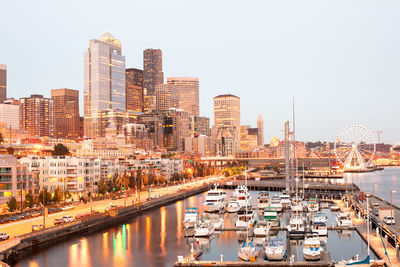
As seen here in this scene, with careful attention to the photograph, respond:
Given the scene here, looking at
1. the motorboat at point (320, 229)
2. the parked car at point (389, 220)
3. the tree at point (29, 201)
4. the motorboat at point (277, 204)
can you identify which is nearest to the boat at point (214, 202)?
the motorboat at point (277, 204)

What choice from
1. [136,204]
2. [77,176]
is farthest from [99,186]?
[136,204]

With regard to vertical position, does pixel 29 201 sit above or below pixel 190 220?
above

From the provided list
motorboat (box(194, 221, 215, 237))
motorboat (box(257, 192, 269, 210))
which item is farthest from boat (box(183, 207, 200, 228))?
motorboat (box(257, 192, 269, 210))

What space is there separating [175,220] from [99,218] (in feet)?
40.9

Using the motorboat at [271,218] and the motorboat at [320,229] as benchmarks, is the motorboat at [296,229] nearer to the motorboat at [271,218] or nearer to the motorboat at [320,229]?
the motorboat at [320,229]

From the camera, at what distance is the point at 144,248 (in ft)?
175

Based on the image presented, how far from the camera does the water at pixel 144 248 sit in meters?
47.0

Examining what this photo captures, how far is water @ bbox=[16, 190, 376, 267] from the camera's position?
47031mm

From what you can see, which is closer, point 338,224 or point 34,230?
point 34,230

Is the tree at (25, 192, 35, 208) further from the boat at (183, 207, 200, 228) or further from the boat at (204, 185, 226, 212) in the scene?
the boat at (204, 185, 226, 212)

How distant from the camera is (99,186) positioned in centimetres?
10188

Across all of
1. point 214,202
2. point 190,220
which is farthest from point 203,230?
point 214,202

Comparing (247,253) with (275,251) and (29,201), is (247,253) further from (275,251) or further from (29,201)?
(29,201)

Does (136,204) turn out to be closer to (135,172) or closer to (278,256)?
(278,256)
